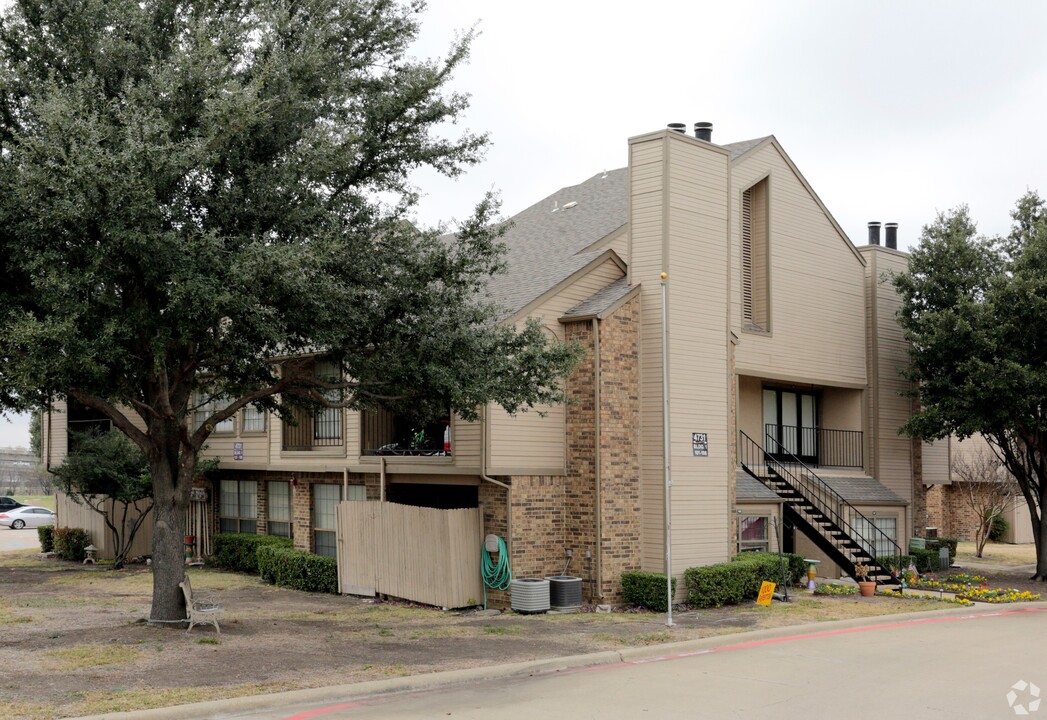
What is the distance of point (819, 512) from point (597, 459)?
301 inches

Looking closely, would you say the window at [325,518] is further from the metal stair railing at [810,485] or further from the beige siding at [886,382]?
the beige siding at [886,382]

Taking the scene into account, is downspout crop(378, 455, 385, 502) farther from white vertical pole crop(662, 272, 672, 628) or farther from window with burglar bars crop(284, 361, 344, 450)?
white vertical pole crop(662, 272, 672, 628)

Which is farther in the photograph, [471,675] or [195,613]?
[195,613]

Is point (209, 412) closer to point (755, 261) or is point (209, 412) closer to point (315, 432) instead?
point (315, 432)

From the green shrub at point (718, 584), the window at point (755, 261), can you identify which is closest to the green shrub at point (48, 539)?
the green shrub at point (718, 584)

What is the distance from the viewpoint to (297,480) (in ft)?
84.7

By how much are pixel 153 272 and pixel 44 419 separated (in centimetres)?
2454

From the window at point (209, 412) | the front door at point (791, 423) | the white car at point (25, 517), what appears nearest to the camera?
the front door at point (791, 423)

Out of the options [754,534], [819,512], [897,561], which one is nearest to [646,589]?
[754,534]

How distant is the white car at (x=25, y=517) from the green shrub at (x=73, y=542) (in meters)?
22.7

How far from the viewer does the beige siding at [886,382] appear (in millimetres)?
29156

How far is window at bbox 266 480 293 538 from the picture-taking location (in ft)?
89.0

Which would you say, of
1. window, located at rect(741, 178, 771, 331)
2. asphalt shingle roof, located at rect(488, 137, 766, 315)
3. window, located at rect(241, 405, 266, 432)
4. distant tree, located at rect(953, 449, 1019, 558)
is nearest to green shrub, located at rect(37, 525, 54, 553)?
window, located at rect(241, 405, 266, 432)

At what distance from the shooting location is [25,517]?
173 feet
